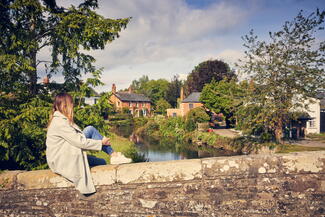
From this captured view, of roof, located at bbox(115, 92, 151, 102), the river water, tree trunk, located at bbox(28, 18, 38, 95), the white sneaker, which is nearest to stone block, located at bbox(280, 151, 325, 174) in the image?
the white sneaker

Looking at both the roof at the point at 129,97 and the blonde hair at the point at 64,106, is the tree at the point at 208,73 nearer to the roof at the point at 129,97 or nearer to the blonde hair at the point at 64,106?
the roof at the point at 129,97

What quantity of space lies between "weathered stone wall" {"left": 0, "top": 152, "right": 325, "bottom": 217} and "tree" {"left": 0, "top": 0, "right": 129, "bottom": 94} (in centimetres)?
484

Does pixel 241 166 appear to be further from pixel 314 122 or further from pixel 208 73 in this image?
pixel 208 73

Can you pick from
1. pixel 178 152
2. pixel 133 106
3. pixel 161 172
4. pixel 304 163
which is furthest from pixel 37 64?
pixel 133 106

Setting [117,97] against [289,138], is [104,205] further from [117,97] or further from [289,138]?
[117,97]

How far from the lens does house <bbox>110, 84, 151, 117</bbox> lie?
196 ft

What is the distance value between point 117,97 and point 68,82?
5224 centimetres

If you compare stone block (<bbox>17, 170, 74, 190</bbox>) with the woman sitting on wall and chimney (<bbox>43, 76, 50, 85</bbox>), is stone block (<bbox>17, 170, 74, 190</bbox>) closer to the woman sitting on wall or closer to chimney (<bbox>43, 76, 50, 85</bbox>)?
the woman sitting on wall

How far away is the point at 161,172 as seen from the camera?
3.29 m

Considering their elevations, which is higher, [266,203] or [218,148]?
[266,203]

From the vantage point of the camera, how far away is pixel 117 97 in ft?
197

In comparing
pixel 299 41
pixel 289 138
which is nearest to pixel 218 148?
pixel 289 138

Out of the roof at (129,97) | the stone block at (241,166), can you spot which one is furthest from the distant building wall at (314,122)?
the roof at (129,97)

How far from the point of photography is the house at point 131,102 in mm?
59781
